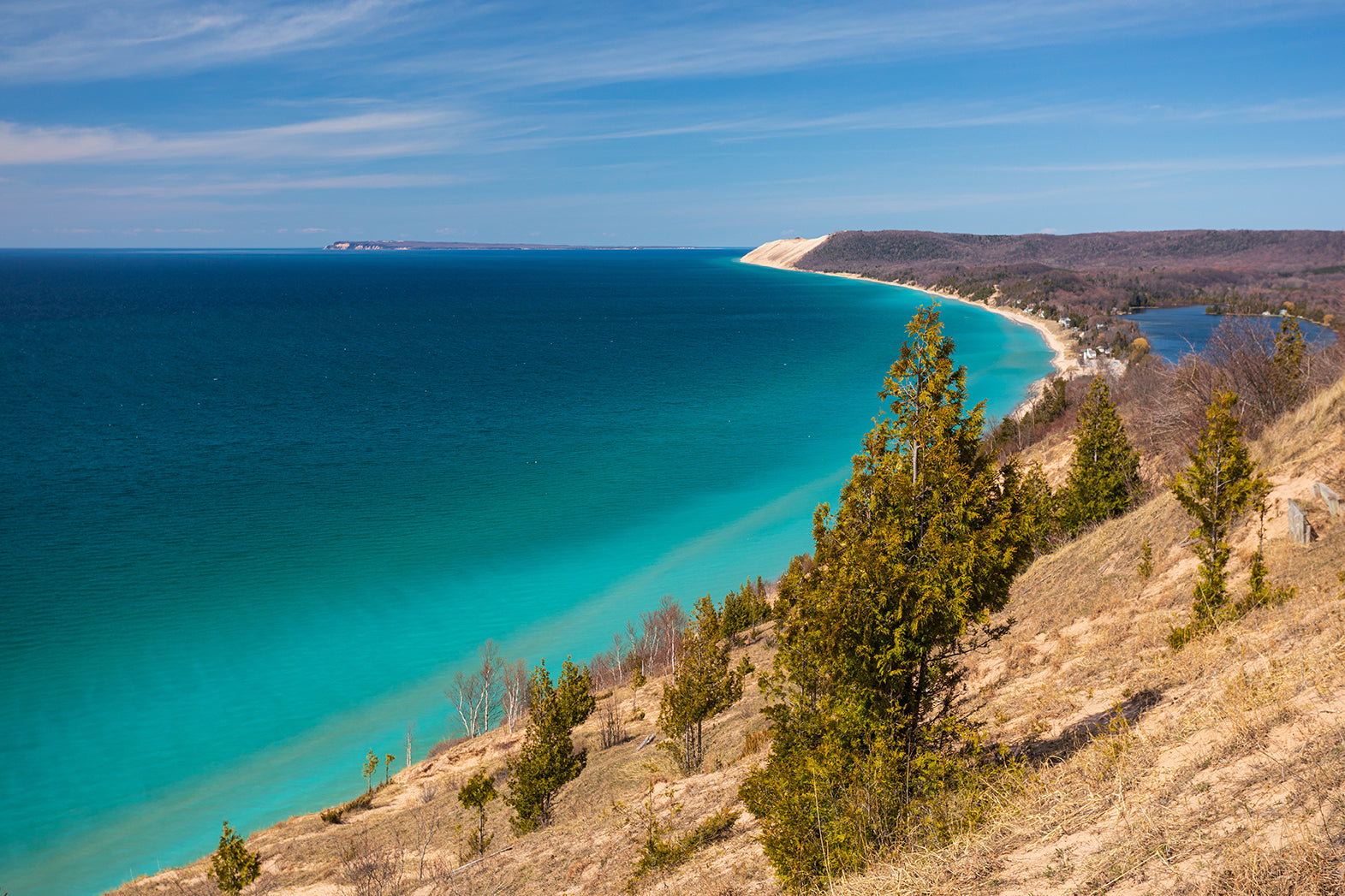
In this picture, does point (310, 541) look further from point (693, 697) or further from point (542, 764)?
point (693, 697)

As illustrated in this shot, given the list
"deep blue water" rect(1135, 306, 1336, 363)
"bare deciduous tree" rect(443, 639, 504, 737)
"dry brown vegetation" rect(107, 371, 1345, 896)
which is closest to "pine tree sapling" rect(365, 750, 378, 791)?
"dry brown vegetation" rect(107, 371, 1345, 896)

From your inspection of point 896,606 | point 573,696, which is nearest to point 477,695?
point 573,696

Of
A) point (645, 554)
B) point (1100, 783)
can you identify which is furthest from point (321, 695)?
point (1100, 783)

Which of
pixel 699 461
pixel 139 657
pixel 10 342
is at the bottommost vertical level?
pixel 139 657

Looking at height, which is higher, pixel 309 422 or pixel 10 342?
pixel 10 342

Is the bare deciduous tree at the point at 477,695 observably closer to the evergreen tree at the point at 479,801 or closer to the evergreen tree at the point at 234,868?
the evergreen tree at the point at 479,801

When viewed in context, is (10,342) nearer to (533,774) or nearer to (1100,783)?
(533,774)

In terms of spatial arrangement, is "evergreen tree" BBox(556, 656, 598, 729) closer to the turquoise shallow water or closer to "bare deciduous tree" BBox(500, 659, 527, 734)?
"bare deciduous tree" BBox(500, 659, 527, 734)
